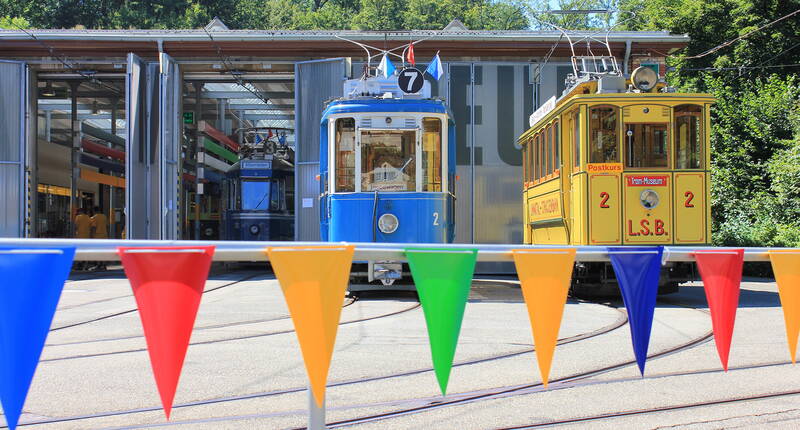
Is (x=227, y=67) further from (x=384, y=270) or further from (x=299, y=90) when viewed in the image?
(x=384, y=270)

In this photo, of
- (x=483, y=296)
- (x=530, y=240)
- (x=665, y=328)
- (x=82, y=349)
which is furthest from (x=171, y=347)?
(x=530, y=240)

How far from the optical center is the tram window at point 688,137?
40.5 ft

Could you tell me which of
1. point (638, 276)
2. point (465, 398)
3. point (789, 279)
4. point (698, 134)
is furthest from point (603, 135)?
point (638, 276)

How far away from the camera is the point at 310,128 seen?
20.3 metres

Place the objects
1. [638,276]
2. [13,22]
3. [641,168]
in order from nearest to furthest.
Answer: [638,276] → [641,168] → [13,22]

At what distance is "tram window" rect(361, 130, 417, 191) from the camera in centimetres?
1310

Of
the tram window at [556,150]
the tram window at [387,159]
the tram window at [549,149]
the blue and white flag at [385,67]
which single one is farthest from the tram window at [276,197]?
the tram window at [556,150]

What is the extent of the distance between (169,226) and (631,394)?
16017 millimetres

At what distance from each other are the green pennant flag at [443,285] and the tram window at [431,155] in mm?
9467

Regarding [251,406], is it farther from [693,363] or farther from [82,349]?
[693,363]

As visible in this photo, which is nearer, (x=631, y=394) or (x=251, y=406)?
(x=251, y=406)

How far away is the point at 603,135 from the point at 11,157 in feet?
50.9

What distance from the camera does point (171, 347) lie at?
3266 mm

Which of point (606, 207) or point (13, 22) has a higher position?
point (13, 22)
